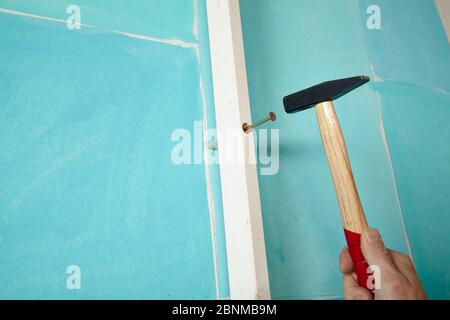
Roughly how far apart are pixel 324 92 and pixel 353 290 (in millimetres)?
359

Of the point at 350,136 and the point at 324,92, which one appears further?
the point at 350,136

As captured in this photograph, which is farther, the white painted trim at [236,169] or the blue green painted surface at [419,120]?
the blue green painted surface at [419,120]

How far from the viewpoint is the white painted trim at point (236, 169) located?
617 millimetres

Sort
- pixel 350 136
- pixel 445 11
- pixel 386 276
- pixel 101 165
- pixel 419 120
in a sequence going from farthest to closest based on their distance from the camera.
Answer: pixel 445 11 < pixel 419 120 < pixel 350 136 < pixel 101 165 < pixel 386 276

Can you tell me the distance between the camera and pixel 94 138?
2.31 feet

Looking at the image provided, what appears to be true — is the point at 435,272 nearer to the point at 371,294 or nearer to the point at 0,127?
the point at 371,294

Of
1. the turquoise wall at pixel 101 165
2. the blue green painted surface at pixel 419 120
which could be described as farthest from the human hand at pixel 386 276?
the blue green painted surface at pixel 419 120

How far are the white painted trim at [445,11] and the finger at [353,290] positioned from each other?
1.21 meters

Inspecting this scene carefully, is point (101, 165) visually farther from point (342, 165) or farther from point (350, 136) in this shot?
point (350, 136)

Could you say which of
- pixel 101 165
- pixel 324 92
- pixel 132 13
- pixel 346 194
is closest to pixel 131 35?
pixel 132 13

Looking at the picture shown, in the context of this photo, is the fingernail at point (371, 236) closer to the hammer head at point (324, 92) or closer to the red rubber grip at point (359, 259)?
the red rubber grip at point (359, 259)

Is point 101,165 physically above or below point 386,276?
above

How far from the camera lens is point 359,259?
613mm
